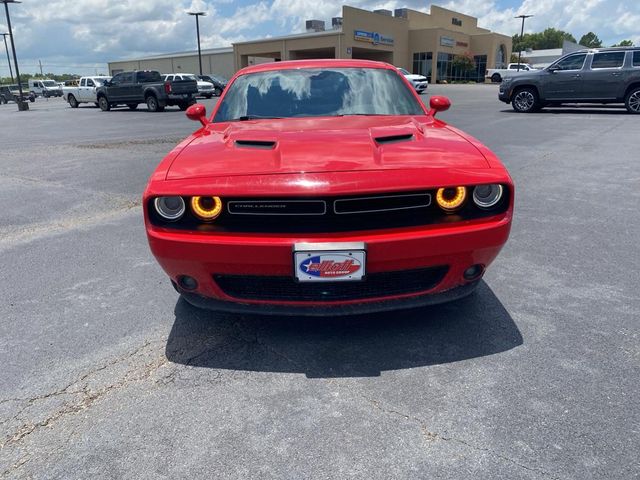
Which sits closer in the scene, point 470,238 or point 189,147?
point 470,238

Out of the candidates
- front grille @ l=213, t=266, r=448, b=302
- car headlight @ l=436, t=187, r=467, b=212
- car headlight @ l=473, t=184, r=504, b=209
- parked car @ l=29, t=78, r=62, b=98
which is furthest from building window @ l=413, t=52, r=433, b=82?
front grille @ l=213, t=266, r=448, b=302

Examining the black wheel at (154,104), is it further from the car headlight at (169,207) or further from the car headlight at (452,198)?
the car headlight at (452,198)

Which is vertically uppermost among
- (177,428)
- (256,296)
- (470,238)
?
(470,238)

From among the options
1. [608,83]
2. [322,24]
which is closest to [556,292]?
Answer: [608,83]

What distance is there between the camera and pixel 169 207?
2.31m

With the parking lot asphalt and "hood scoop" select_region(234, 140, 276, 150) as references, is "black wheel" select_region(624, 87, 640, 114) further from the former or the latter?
"hood scoop" select_region(234, 140, 276, 150)

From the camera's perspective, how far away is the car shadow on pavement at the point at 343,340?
2.39 metres

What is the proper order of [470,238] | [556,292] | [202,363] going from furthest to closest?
[556,292] < [202,363] < [470,238]

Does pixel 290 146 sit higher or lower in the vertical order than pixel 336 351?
higher

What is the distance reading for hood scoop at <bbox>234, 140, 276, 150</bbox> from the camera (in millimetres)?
2514

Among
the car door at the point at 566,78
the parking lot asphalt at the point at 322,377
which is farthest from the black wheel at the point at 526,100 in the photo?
the parking lot asphalt at the point at 322,377

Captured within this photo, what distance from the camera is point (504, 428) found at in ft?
6.31

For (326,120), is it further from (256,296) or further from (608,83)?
(608,83)

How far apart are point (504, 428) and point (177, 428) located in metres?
1.34
